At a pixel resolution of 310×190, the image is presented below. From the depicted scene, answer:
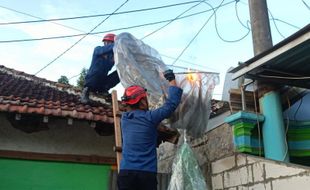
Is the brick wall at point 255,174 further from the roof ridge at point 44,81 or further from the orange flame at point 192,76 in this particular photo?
the roof ridge at point 44,81

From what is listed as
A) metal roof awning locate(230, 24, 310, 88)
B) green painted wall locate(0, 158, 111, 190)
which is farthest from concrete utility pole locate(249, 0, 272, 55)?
green painted wall locate(0, 158, 111, 190)

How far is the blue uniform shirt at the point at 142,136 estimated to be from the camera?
12.4ft

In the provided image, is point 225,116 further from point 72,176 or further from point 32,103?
point 32,103

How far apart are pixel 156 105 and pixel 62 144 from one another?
1821 millimetres

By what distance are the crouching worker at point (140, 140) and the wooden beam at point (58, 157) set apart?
1918 millimetres

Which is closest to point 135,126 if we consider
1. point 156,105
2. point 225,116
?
point 156,105

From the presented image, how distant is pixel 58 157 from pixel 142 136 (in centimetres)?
225

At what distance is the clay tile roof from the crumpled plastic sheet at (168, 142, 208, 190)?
132 cm

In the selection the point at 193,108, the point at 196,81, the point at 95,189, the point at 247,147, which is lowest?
the point at 95,189

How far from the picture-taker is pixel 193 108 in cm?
491

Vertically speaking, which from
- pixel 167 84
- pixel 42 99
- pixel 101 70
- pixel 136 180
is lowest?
pixel 136 180

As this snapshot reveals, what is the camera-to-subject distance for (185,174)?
445cm

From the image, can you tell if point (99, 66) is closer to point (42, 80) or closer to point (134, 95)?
point (134, 95)

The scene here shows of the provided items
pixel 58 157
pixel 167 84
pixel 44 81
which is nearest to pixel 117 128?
pixel 167 84
